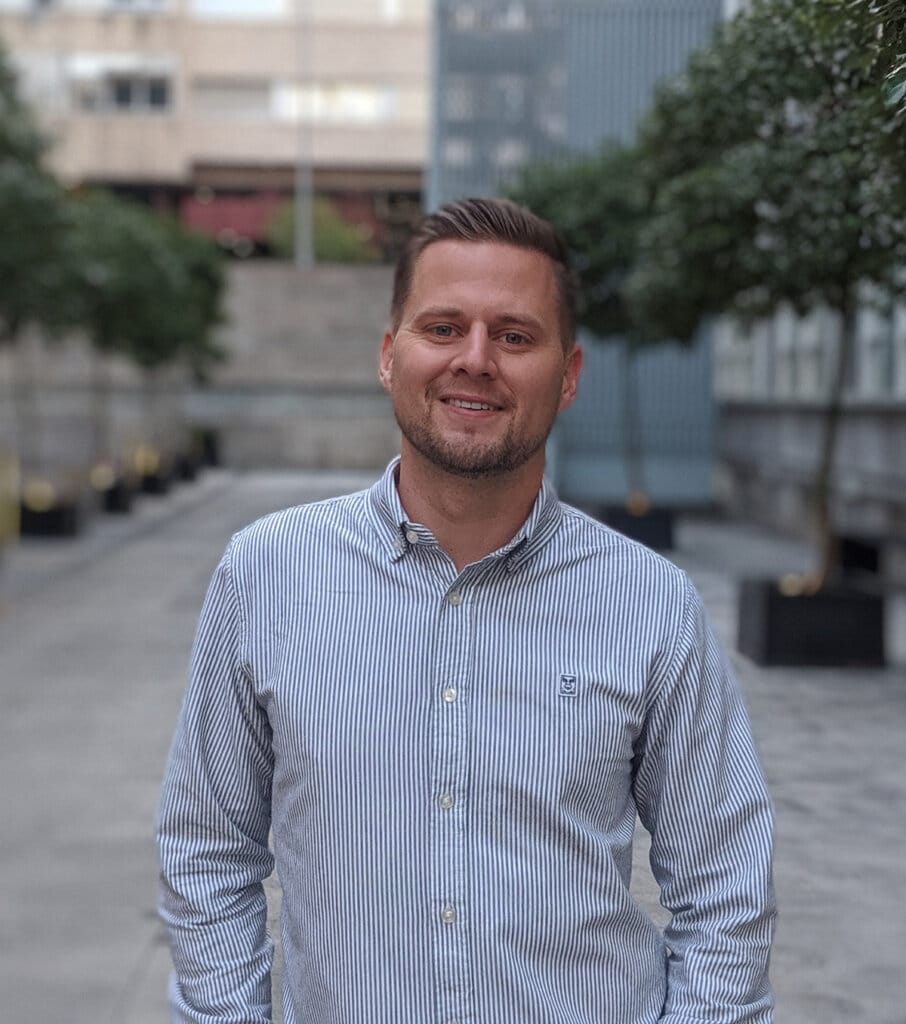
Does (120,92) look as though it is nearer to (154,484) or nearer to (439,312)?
(154,484)

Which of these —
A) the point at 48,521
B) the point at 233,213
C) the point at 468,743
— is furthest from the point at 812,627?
the point at 233,213

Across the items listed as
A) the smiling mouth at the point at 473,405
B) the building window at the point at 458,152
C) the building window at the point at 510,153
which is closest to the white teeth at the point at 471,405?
the smiling mouth at the point at 473,405

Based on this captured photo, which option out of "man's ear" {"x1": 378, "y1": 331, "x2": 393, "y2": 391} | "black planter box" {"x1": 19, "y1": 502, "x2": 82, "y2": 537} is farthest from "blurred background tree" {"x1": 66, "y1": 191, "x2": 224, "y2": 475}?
"man's ear" {"x1": 378, "y1": 331, "x2": 393, "y2": 391}

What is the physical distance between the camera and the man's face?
216 cm

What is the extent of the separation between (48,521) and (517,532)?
63.0 feet

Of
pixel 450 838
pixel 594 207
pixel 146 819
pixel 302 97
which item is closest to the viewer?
pixel 450 838

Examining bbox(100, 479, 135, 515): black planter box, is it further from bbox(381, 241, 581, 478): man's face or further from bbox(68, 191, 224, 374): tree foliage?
bbox(381, 241, 581, 478): man's face

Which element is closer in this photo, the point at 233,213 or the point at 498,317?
the point at 498,317

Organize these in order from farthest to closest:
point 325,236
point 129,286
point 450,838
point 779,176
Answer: point 325,236, point 129,286, point 779,176, point 450,838

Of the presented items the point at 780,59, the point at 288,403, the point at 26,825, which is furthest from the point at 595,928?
the point at 288,403

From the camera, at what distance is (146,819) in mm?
6762

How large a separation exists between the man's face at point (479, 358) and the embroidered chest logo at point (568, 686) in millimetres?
268

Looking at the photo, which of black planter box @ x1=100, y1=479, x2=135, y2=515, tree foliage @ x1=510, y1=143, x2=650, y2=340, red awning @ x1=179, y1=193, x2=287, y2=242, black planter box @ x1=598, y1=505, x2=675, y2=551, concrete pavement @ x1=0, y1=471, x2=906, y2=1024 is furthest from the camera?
red awning @ x1=179, y1=193, x2=287, y2=242

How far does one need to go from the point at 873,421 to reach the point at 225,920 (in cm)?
1606
